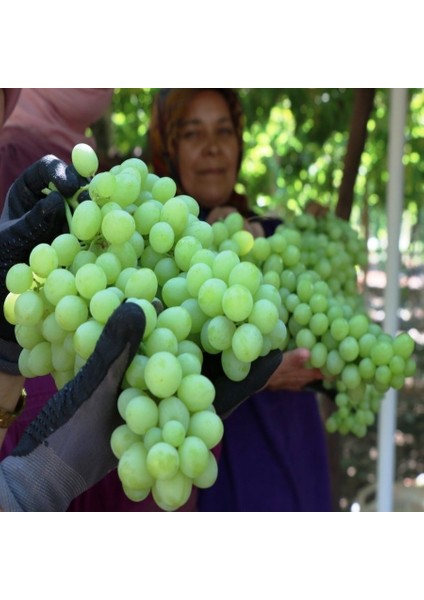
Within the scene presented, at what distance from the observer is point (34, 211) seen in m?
→ 0.78

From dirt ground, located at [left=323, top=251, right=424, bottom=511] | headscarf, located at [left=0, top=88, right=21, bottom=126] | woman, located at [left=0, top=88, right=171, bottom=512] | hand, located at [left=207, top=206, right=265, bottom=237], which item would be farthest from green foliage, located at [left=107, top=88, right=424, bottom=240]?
headscarf, located at [left=0, top=88, right=21, bottom=126]

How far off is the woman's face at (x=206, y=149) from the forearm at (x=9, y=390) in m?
0.97

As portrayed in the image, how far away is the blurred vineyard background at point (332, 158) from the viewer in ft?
9.53

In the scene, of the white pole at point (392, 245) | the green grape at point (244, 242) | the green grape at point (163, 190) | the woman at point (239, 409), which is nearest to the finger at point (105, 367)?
the green grape at point (163, 190)

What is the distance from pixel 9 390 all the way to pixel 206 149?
103cm

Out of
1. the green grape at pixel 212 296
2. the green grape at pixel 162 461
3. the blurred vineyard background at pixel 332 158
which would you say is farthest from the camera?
the blurred vineyard background at pixel 332 158

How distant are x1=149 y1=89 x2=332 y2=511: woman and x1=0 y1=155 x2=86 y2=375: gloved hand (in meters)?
0.81

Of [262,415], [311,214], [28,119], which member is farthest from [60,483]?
[28,119]

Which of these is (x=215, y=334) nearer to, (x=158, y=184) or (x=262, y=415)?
(x=158, y=184)

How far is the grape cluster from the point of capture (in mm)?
644

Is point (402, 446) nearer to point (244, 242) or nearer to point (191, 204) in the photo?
point (244, 242)

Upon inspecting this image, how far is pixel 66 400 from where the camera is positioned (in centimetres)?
71

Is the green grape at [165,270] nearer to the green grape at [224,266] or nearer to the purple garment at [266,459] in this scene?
the green grape at [224,266]

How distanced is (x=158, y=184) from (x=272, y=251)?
0.62 metres
